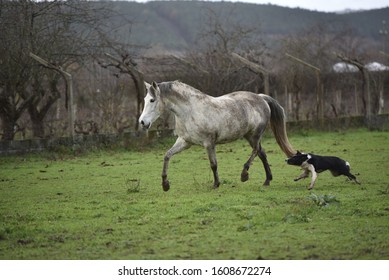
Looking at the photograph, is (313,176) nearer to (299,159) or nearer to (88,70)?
(299,159)

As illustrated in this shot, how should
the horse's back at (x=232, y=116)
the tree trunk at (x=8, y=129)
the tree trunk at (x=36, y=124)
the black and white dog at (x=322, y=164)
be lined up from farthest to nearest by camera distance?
1. the tree trunk at (x=36, y=124)
2. the tree trunk at (x=8, y=129)
3. the black and white dog at (x=322, y=164)
4. the horse's back at (x=232, y=116)

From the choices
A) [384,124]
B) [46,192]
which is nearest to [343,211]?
[46,192]

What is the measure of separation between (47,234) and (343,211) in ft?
13.3

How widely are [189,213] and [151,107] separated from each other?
105 inches

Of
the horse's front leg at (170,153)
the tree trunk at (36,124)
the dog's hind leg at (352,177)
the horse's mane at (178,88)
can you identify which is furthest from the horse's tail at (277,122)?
the tree trunk at (36,124)

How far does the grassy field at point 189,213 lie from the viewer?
751 centimetres

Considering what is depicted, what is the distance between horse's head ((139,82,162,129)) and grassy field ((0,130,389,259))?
1.28m

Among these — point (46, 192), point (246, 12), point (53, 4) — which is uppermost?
point (246, 12)

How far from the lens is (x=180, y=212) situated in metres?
9.59

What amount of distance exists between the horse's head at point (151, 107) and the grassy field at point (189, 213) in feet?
4.19

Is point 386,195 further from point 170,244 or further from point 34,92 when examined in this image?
point 34,92

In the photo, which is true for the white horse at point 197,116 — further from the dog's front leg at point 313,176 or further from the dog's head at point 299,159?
the dog's front leg at point 313,176

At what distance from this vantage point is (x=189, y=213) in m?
9.49
